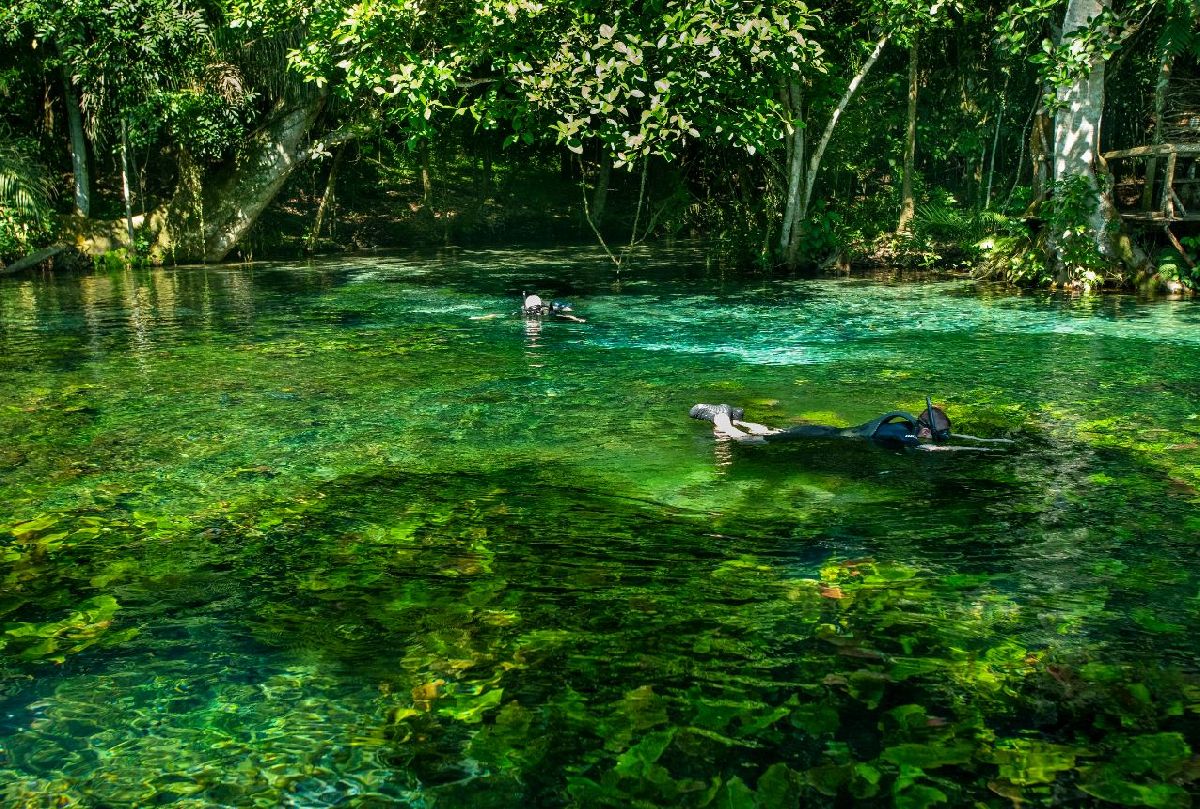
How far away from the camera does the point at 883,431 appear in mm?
7016

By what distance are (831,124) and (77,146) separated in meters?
14.2

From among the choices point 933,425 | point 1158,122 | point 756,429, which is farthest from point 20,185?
point 1158,122

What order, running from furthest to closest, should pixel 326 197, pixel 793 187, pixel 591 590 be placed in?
1. pixel 326 197
2. pixel 793 187
3. pixel 591 590

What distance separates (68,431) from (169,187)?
762 inches

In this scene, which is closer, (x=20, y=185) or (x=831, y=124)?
(x=831, y=124)

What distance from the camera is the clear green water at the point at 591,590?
3.33 m

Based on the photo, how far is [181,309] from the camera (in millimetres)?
14859

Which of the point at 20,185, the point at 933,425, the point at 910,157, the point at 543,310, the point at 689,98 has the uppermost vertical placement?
the point at 689,98

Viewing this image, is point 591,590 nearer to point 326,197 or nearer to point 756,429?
point 756,429

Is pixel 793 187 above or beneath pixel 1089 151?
beneath

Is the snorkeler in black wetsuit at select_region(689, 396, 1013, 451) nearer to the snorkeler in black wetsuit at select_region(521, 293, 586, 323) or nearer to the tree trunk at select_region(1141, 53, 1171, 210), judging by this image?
the snorkeler in black wetsuit at select_region(521, 293, 586, 323)

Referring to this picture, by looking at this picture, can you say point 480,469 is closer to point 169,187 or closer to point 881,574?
point 881,574

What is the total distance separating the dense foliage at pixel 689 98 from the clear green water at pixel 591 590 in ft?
15.4

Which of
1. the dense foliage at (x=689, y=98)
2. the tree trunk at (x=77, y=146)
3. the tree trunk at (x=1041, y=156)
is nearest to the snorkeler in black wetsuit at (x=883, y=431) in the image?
the dense foliage at (x=689, y=98)
